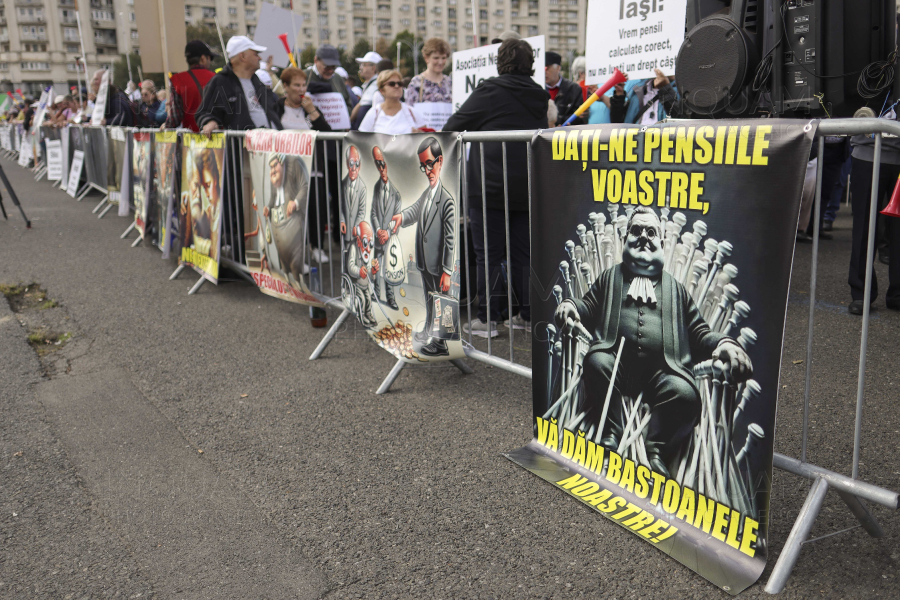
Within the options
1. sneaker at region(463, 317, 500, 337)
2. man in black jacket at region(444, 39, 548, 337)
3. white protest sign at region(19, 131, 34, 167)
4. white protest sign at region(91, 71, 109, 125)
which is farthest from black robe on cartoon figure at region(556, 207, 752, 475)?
white protest sign at region(19, 131, 34, 167)

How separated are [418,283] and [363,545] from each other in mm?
1737

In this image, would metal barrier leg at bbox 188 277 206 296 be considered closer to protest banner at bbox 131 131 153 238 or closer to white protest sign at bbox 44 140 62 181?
protest banner at bbox 131 131 153 238

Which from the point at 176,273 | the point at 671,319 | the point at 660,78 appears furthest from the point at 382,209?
the point at 176,273

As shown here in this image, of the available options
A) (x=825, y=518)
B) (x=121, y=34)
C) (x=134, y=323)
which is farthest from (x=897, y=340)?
(x=121, y=34)

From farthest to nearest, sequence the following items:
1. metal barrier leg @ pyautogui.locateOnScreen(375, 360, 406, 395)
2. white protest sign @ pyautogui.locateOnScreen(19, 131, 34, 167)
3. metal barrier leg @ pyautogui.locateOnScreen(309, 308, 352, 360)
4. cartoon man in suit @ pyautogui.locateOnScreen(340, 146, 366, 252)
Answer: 1. white protest sign @ pyautogui.locateOnScreen(19, 131, 34, 167)
2. metal barrier leg @ pyautogui.locateOnScreen(309, 308, 352, 360)
3. cartoon man in suit @ pyautogui.locateOnScreen(340, 146, 366, 252)
4. metal barrier leg @ pyautogui.locateOnScreen(375, 360, 406, 395)

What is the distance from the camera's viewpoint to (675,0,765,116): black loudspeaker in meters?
4.25

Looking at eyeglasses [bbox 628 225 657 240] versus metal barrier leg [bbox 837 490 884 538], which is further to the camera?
eyeglasses [bbox 628 225 657 240]

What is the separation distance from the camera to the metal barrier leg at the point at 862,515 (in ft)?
8.45

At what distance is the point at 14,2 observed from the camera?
370 feet

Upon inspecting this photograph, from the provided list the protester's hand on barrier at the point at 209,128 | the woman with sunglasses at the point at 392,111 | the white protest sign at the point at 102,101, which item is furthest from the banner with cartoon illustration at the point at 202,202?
the white protest sign at the point at 102,101

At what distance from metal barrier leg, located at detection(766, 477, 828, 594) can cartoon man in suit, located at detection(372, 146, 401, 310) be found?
255 cm

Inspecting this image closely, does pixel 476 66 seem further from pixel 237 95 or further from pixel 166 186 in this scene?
pixel 166 186

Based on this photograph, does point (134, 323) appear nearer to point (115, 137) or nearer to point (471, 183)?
point (471, 183)

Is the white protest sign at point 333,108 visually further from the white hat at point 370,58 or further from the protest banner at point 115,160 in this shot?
the protest banner at point 115,160
